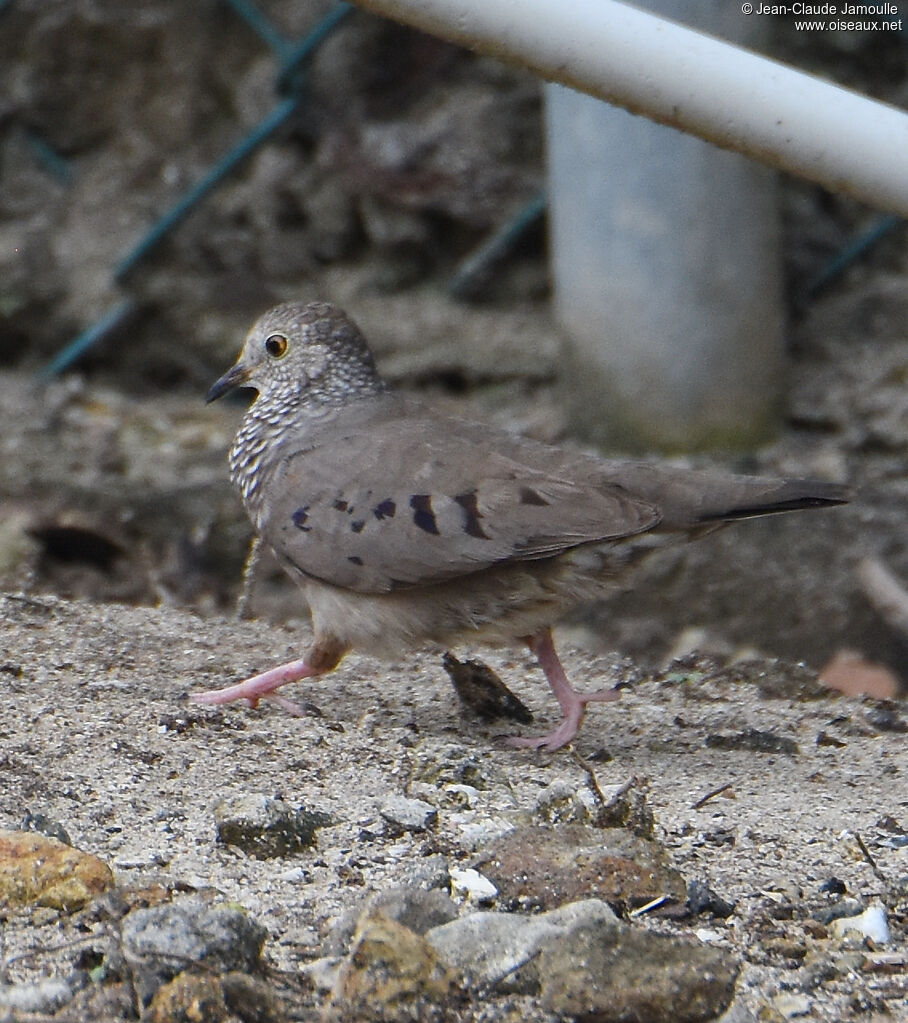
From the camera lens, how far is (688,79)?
9.28 feet

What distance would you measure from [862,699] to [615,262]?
1.61m

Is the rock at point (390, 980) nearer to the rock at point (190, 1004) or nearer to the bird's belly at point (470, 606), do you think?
the rock at point (190, 1004)

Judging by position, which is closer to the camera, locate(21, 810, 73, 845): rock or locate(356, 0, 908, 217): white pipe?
locate(21, 810, 73, 845): rock

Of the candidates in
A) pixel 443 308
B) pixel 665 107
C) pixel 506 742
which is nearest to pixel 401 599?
pixel 506 742

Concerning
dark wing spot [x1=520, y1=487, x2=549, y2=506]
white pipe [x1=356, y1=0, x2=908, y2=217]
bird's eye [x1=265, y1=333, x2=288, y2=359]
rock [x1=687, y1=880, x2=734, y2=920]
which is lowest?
rock [x1=687, y1=880, x2=734, y2=920]

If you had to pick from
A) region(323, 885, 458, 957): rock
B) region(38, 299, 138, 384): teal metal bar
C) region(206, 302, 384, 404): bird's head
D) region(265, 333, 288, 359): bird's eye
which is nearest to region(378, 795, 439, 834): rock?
region(323, 885, 458, 957): rock

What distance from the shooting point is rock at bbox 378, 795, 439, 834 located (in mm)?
2730

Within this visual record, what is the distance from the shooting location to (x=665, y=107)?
2857mm

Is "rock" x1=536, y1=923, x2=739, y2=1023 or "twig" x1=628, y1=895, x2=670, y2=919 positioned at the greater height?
"rock" x1=536, y1=923, x2=739, y2=1023

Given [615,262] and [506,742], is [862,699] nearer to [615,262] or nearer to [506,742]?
[506,742]

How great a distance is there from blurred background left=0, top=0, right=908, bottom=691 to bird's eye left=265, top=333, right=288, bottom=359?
107 cm

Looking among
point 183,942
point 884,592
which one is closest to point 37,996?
point 183,942

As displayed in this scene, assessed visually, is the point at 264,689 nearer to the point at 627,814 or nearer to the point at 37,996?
the point at 627,814

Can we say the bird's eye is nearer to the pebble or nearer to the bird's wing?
the bird's wing
